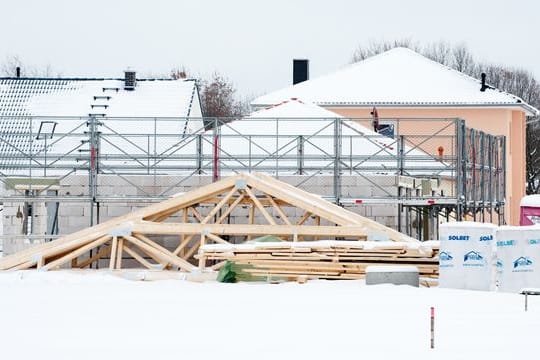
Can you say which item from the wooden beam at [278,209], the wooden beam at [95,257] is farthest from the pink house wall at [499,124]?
the wooden beam at [95,257]

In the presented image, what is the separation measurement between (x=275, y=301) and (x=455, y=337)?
18.8 ft

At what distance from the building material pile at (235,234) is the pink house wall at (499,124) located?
1019 inches

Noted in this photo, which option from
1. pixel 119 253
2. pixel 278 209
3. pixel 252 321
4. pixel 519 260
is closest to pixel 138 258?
pixel 119 253

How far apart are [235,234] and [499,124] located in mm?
31775

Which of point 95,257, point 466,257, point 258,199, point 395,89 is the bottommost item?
point 95,257

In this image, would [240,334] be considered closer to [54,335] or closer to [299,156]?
[54,335]

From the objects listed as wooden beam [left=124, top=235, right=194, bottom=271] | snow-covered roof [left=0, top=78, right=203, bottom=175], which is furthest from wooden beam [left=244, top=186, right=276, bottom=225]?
snow-covered roof [left=0, top=78, right=203, bottom=175]

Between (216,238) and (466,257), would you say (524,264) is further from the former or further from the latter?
(216,238)

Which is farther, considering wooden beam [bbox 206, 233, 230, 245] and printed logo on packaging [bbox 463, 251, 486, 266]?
wooden beam [bbox 206, 233, 230, 245]

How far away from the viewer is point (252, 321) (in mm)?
21016

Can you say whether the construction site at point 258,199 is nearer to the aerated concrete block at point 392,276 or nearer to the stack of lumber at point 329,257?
the stack of lumber at point 329,257

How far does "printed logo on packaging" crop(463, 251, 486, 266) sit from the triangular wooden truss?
2.94 meters

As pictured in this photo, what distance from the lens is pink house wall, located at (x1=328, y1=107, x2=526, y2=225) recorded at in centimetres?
5916

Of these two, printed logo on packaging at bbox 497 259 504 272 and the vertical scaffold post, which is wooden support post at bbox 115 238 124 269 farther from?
printed logo on packaging at bbox 497 259 504 272
